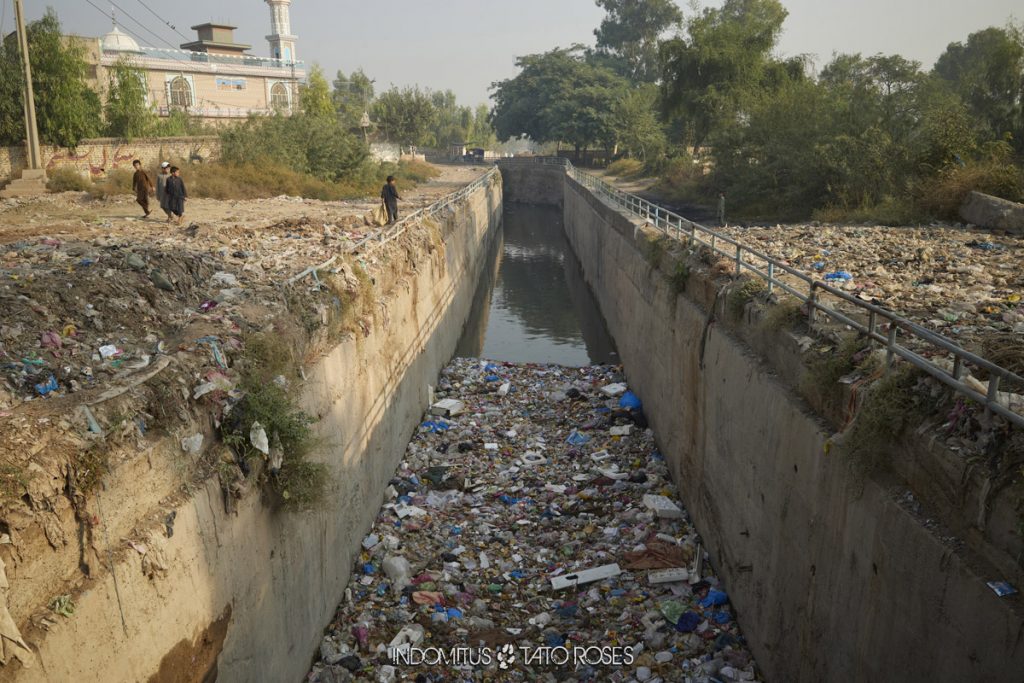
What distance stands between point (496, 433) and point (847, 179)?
1251cm

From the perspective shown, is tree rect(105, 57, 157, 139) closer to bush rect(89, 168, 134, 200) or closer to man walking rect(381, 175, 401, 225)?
bush rect(89, 168, 134, 200)

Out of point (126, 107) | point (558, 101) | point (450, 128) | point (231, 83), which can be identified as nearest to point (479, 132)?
point (450, 128)

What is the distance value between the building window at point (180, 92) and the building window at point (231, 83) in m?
2.03

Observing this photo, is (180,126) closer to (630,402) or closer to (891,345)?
(630,402)

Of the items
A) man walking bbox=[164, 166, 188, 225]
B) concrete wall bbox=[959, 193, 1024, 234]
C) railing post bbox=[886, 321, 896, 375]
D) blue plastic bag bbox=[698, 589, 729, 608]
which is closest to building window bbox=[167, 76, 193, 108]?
→ man walking bbox=[164, 166, 188, 225]

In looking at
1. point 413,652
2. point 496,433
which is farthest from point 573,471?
point 413,652

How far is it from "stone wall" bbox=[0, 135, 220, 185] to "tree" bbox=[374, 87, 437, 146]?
86.1ft

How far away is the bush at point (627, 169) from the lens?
43094 mm

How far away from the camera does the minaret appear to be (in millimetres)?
53000

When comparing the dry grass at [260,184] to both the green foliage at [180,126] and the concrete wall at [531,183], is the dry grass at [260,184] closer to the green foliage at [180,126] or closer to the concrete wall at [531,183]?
the green foliage at [180,126]

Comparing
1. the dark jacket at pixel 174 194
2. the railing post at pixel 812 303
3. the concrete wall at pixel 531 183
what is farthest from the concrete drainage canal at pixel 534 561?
the concrete wall at pixel 531 183

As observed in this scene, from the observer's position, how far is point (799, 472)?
17.5ft

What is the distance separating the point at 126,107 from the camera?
2959 centimetres

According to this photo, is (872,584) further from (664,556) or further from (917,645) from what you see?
(664,556)
